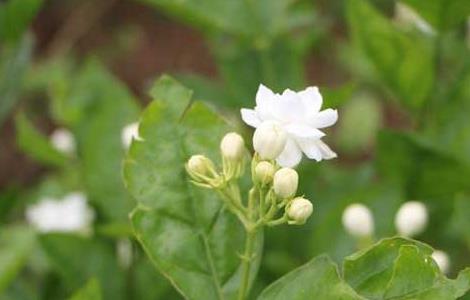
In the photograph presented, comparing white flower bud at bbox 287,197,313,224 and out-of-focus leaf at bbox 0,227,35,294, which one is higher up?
white flower bud at bbox 287,197,313,224

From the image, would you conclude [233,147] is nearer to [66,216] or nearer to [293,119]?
[293,119]

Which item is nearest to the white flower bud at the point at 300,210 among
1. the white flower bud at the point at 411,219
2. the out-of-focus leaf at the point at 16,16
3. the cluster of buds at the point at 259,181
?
the cluster of buds at the point at 259,181

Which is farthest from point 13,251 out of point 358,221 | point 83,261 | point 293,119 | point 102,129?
point 293,119

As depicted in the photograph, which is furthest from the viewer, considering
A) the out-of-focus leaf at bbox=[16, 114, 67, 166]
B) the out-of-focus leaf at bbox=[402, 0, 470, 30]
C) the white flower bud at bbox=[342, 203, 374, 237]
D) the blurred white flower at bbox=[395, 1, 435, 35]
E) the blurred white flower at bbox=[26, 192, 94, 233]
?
the blurred white flower at bbox=[26, 192, 94, 233]

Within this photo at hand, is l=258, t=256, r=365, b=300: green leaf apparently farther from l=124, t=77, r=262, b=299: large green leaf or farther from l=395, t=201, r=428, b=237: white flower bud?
l=395, t=201, r=428, b=237: white flower bud

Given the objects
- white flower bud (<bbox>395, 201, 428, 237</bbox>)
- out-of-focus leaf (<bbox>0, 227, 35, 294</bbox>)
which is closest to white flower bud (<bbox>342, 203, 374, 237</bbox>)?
white flower bud (<bbox>395, 201, 428, 237</bbox>)

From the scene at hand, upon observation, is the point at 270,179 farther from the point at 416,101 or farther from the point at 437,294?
the point at 416,101

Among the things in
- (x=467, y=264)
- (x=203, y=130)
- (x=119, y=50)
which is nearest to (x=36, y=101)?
(x=119, y=50)
